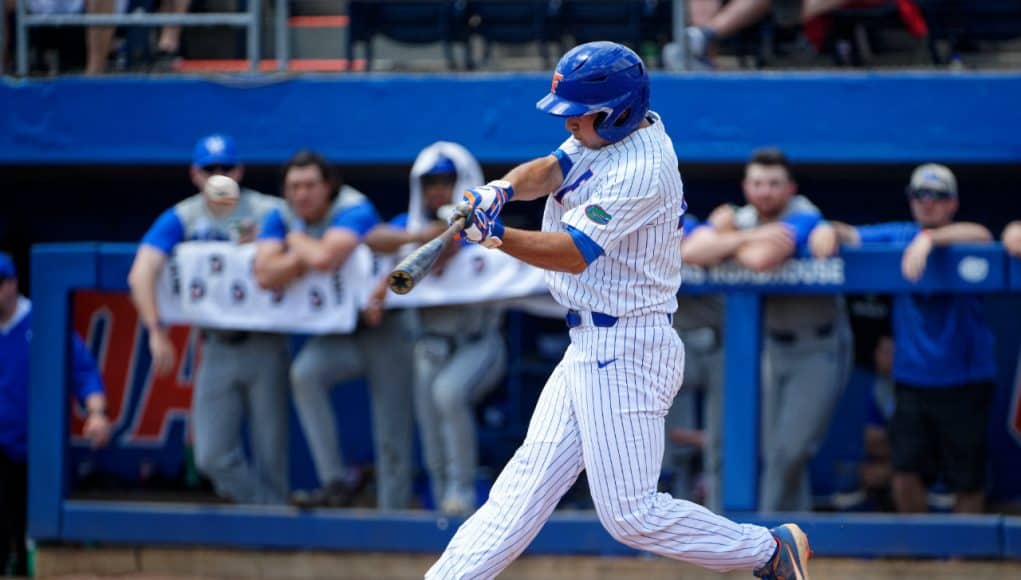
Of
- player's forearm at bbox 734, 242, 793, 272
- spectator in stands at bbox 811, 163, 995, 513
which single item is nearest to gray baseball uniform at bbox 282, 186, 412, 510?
player's forearm at bbox 734, 242, 793, 272

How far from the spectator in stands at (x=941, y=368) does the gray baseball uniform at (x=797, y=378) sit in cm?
26

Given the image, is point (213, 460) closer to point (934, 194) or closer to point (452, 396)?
point (452, 396)

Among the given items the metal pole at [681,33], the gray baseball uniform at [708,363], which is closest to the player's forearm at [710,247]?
the gray baseball uniform at [708,363]

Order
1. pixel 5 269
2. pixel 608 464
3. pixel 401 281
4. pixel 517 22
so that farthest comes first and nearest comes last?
pixel 517 22
pixel 5 269
pixel 608 464
pixel 401 281

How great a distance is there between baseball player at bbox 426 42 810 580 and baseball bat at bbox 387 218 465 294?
255mm

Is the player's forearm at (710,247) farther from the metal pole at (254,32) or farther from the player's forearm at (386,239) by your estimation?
the metal pole at (254,32)

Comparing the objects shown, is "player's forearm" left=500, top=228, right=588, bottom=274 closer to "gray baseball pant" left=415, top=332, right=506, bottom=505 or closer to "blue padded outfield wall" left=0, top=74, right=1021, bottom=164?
"gray baseball pant" left=415, top=332, right=506, bottom=505

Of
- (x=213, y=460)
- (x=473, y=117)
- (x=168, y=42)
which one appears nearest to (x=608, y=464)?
(x=213, y=460)

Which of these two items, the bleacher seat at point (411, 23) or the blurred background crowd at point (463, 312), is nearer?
the blurred background crowd at point (463, 312)

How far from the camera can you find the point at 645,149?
3.95m

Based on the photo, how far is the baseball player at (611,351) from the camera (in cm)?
389

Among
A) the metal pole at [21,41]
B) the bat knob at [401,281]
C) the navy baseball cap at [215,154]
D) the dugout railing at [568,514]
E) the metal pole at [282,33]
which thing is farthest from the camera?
the metal pole at [21,41]

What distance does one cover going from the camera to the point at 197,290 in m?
6.25

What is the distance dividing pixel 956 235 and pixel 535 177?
2.49 m
